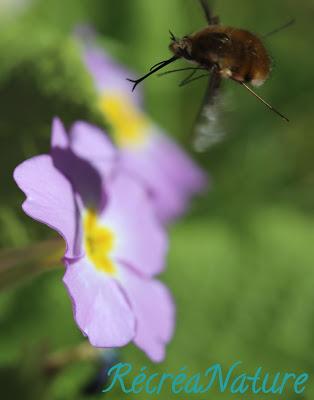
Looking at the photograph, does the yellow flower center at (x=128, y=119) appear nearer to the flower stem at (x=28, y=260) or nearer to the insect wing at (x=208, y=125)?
the insect wing at (x=208, y=125)

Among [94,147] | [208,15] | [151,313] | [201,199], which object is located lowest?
[201,199]

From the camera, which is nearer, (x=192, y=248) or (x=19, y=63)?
(x=19, y=63)

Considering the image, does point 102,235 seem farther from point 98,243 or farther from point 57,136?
point 57,136

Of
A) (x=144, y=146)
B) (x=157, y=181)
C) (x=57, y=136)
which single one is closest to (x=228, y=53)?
(x=57, y=136)

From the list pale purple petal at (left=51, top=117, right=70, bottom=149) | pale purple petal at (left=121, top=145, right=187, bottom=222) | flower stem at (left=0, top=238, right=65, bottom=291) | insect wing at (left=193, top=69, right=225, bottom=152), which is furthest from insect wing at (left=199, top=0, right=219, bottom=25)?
pale purple petal at (left=121, top=145, right=187, bottom=222)

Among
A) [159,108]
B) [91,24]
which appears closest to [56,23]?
[91,24]

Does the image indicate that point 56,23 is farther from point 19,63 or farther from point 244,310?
point 244,310
